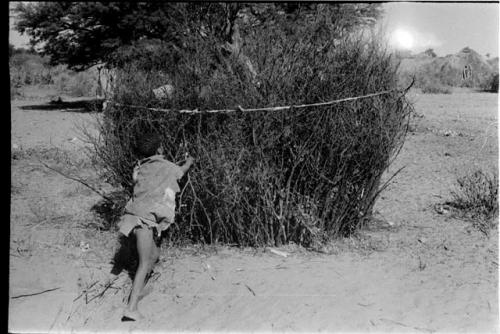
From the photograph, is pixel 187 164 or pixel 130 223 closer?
pixel 130 223

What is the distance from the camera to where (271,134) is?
15.8 ft

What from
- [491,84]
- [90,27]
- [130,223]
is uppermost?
[90,27]

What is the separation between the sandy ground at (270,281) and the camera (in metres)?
3.98

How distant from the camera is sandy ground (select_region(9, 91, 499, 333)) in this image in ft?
13.0

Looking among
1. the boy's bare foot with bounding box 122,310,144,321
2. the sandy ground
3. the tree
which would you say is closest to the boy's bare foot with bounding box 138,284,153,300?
the sandy ground

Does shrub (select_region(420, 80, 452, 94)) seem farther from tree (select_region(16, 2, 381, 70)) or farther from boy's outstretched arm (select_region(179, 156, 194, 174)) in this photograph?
boy's outstretched arm (select_region(179, 156, 194, 174))

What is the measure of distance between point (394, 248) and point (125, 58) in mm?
10947

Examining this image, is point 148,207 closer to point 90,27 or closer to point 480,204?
point 480,204

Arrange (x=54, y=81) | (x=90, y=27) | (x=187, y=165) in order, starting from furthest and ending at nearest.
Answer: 1. (x=54, y=81)
2. (x=90, y=27)
3. (x=187, y=165)

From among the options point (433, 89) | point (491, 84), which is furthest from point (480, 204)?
point (433, 89)

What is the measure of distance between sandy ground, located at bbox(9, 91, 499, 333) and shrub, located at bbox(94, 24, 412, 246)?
1.11 feet

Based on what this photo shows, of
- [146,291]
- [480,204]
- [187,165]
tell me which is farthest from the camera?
[480,204]

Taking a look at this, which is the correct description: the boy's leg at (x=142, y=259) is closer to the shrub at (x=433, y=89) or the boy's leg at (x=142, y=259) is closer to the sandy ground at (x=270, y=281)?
the sandy ground at (x=270, y=281)

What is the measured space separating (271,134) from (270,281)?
132cm
